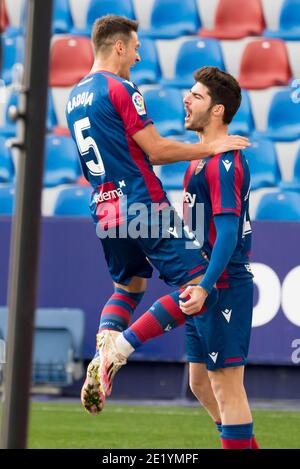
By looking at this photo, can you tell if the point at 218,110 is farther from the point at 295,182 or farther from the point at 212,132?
Answer: the point at 295,182

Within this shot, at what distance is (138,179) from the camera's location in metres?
4.44

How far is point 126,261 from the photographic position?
459 centimetres

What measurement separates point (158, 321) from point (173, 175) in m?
5.18

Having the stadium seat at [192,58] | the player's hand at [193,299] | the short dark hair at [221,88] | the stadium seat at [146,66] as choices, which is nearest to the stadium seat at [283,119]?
the stadium seat at [192,58]

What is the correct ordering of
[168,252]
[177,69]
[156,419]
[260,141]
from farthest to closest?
[177,69] → [260,141] → [156,419] → [168,252]

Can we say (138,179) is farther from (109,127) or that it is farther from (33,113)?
(33,113)

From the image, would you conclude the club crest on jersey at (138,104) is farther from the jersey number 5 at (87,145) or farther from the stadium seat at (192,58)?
the stadium seat at (192,58)

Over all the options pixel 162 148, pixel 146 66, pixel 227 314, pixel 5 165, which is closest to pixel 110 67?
pixel 162 148

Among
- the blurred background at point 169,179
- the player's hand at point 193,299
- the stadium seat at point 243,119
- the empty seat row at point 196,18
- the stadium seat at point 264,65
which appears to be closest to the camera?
the player's hand at point 193,299

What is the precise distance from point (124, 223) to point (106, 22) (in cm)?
91

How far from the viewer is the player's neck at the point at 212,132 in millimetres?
4703

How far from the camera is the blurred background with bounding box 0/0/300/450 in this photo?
25.9ft

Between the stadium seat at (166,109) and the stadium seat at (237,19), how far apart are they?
1116mm
